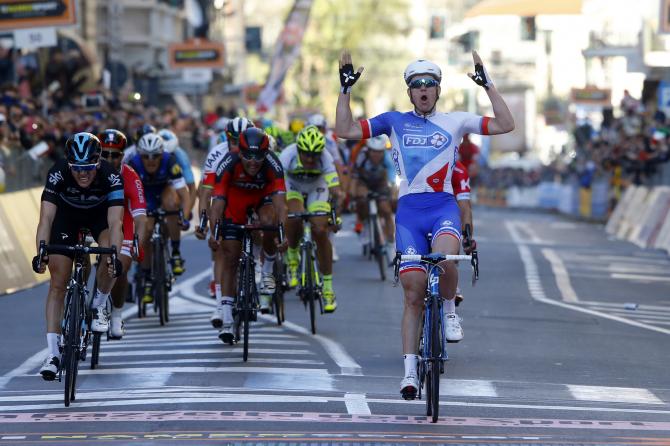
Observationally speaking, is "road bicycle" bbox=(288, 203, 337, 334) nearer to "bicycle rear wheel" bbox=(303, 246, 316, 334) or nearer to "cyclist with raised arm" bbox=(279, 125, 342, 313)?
"bicycle rear wheel" bbox=(303, 246, 316, 334)

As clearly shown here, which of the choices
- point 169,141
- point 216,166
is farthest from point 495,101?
point 169,141

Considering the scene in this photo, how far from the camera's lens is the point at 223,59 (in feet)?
183

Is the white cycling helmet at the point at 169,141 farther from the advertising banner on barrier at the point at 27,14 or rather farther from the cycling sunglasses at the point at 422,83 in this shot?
the advertising banner on barrier at the point at 27,14

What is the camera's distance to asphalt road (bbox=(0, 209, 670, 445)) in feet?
33.7

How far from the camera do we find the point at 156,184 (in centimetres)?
1727

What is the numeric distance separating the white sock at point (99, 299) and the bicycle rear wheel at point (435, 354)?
3156mm

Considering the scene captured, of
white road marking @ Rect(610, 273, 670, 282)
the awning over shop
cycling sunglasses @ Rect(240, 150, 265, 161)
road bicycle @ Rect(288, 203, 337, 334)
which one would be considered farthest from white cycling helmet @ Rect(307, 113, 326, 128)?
the awning over shop

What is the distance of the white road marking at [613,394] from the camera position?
11.9 metres

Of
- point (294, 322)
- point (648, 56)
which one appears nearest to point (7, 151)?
point (294, 322)

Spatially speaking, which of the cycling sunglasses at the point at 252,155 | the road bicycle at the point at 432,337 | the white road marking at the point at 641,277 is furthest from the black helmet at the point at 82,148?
the white road marking at the point at 641,277

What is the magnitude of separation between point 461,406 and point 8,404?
2866mm

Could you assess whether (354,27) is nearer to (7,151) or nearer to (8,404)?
(7,151)

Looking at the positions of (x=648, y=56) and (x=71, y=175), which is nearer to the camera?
(x=71, y=175)

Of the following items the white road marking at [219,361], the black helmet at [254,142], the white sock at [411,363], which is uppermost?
the black helmet at [254,142]
